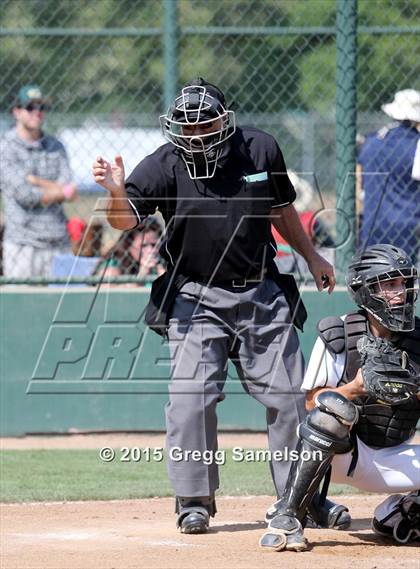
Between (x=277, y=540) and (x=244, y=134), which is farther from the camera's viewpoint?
(x=244, y=134)

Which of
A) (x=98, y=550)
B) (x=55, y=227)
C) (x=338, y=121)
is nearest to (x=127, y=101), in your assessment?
(x=55, y=227)

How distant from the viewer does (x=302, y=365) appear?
17.6 feet

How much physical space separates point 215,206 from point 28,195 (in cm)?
371

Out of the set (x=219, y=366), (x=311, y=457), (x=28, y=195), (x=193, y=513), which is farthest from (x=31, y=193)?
(x=311, y=457)

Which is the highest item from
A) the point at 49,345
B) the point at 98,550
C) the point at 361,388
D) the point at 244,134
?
the point at 244,134

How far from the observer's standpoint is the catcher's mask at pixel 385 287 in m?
4.72

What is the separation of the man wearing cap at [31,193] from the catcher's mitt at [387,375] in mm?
4420

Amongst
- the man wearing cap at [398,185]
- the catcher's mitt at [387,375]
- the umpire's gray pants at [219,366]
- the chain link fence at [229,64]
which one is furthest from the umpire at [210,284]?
the man wearing cap at [398,185]

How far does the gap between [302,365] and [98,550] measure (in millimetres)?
1316

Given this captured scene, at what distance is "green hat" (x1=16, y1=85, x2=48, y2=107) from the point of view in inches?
340

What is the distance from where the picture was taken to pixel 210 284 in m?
5.27

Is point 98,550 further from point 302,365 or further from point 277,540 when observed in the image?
point 302,365

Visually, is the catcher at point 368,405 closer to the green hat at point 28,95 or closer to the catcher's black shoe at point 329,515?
the catcher's black shoe at point 329,515

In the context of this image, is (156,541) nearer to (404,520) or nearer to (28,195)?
(404,520)
